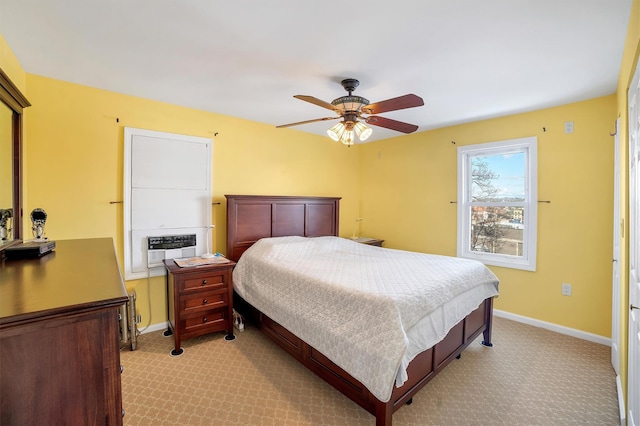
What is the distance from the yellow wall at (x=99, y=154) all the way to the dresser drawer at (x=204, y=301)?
0.65 meters

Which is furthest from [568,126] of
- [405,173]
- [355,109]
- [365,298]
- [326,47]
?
[365,298]

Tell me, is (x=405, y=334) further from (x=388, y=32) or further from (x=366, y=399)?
(x=388, y=32)

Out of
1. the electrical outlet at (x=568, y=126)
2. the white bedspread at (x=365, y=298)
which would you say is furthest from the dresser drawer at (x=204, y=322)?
the electrical outlet at (x=568, y=126)

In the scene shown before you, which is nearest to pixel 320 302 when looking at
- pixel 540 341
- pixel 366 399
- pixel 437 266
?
pixel 366 399

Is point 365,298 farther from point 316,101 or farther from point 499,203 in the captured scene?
point 499,203

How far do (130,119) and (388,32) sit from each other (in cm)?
257

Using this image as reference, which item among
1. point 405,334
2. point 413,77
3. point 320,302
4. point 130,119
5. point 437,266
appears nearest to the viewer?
point 405,334

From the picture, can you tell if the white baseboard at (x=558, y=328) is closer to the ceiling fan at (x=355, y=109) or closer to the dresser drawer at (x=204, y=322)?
the ceiling fan at (x=355, y=109)

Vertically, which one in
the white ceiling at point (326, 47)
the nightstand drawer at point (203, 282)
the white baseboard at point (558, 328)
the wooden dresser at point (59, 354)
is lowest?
the white baseboard at point (558, 328)

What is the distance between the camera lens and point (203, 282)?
2.81 meters

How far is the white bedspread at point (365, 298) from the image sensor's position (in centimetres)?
171

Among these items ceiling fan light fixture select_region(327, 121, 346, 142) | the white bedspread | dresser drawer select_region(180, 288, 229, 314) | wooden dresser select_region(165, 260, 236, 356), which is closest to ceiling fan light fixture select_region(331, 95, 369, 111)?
ceiling fan light fixture select_region(327, 121, 346, 142)

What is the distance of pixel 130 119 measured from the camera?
9.52ft

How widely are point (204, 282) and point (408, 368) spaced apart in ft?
6.42
